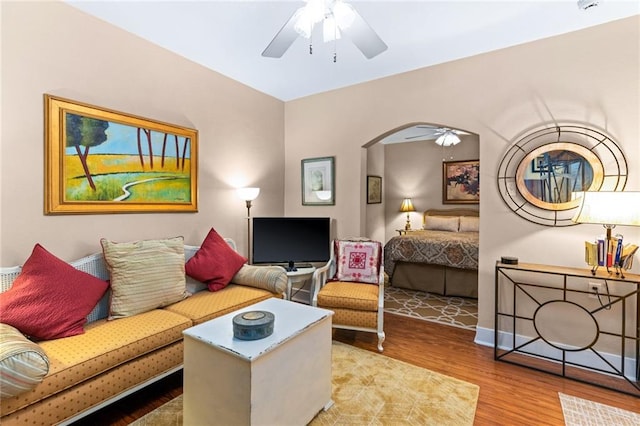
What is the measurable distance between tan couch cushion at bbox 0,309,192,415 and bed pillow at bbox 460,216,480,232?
5003 millimetres

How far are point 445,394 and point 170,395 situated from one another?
74.3 inches

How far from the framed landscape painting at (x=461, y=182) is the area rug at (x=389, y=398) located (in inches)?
174

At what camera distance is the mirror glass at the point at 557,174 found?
2457 mm

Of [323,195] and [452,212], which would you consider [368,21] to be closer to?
[323,195]

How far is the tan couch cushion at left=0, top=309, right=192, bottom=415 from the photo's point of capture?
4.87ft

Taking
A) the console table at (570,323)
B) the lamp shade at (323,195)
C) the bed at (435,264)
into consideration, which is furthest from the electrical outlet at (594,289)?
Answer: the lamp shade at (323,195)

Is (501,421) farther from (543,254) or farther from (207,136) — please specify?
(207,136)

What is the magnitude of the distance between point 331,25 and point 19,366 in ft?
8.26

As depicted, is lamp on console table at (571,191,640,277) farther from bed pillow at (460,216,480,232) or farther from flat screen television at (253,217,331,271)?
bed pillow at (460,216,480,232)

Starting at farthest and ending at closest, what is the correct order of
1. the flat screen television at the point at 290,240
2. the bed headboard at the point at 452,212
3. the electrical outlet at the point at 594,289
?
the bed headboard at the point at 452,212
the flat screen television at the point at 290,240
the electrical outlet at the point at 594,289

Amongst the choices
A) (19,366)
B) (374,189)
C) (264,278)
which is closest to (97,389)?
(19,366)

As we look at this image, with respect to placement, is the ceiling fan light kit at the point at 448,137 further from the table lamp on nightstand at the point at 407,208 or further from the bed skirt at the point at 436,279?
the bed skirt at the point at 436,279

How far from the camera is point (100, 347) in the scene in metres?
1.73

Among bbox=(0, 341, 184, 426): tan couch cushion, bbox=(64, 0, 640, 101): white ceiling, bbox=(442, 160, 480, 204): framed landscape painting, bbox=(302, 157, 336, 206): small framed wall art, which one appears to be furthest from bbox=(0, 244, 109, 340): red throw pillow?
bbox=(442, 160, 480, 204): framed landscape painting
